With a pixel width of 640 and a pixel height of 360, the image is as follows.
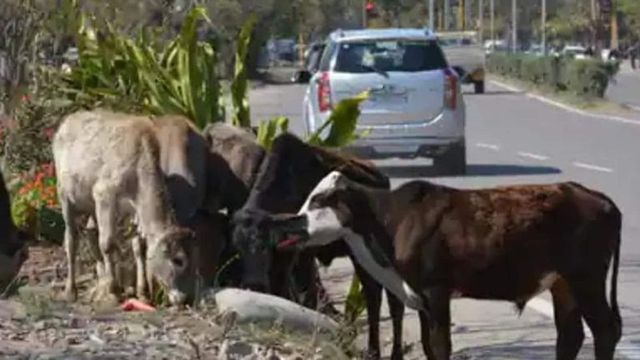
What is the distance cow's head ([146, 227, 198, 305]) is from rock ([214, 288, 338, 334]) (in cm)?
20

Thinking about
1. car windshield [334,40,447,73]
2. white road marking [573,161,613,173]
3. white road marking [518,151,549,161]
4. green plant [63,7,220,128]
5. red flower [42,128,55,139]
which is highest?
green plant [63,7,220,128]

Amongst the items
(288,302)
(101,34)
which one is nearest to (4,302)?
(288,302)

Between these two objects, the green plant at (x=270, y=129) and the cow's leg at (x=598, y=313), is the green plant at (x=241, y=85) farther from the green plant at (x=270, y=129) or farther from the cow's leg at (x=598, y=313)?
the cow's leg at (x=598, y=313)

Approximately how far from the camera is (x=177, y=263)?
9984 mm

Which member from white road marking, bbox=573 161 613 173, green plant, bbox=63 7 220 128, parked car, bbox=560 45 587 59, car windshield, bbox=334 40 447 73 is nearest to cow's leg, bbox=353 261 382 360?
green plant, bbox=63 7 220 128

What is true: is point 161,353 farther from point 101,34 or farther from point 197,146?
point 101,34

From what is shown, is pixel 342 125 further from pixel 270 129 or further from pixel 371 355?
pixel 371 355

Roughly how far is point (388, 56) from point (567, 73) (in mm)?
28924

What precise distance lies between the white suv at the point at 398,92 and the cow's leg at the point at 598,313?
14.8m

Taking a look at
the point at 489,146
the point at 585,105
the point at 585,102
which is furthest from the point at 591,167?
the point at 585,102

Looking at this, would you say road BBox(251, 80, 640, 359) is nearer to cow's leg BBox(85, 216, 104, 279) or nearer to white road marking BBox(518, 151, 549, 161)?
white road marking BBox(518, 151, 549, 161)

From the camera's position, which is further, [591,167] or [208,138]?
[591,167]

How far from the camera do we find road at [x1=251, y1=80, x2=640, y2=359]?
10.8 metres

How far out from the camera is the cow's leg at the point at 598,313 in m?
8.82
